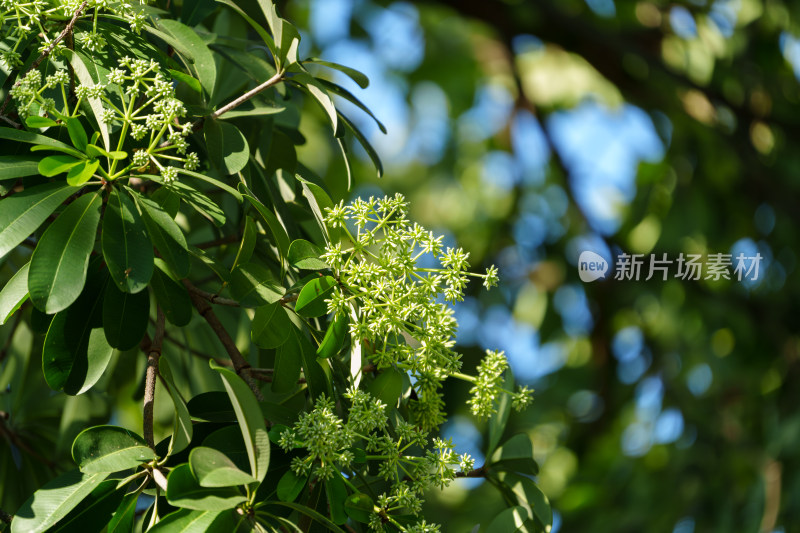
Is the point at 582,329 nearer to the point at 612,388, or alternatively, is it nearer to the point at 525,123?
the point at 612,388

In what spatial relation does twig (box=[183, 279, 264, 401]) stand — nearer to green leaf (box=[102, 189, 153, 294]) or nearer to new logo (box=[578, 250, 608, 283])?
green leaf (box=[102, 189, 153, 294])

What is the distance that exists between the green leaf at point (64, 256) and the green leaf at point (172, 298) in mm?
63

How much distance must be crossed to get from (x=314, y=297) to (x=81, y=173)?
17cm

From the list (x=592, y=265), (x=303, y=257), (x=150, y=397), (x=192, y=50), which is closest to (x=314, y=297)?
(x=303, y=257)

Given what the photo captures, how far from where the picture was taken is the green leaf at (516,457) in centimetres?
71

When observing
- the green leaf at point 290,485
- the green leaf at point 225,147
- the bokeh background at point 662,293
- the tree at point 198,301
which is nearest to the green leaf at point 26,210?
the tree at point 198,301

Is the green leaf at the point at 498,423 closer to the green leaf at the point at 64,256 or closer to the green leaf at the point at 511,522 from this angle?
the green leaf at the point at 511,522

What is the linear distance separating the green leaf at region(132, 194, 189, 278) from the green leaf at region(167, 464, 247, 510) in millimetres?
135

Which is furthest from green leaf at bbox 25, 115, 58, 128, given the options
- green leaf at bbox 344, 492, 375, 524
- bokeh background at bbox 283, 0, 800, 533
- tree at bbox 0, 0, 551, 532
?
bokeh background at bbox 283, 0, 800, 533

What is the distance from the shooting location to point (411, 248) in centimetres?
56

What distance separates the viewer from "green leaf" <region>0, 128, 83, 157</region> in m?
0.51

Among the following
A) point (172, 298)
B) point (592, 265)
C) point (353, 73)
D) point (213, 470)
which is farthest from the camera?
point (592, 265)

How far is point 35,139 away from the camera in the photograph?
1.69 feet

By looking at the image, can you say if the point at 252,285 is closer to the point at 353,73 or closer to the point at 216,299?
the point at 216,299
